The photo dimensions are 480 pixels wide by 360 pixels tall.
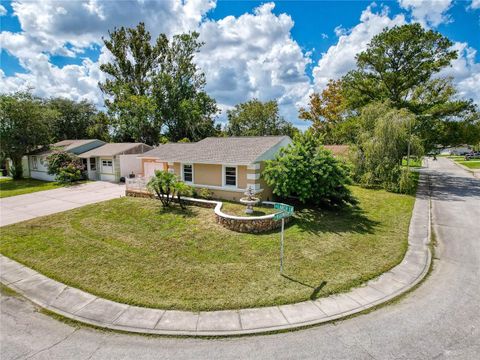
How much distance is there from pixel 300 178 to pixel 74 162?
78.4 feet

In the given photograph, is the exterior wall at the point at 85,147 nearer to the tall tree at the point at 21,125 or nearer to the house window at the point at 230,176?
the tall tree at the point at 21,125

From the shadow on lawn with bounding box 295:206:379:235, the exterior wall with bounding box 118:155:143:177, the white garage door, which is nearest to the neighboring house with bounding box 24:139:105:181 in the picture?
the exterior wall with bounding box 118:155:143:177

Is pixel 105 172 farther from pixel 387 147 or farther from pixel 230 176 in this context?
pixel 387 147

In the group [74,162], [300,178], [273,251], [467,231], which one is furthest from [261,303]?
[74,162]

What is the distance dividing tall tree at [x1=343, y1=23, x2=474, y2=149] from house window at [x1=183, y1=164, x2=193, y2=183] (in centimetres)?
1950

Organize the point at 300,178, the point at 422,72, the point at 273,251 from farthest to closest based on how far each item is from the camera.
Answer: the point at 422,72, the point at 300,178, the point at 273,251

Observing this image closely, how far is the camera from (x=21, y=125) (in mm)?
25875

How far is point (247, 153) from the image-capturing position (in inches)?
589

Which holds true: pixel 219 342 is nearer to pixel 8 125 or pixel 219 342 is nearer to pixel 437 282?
pixel 437 282

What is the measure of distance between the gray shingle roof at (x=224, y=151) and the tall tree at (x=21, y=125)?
16798mm

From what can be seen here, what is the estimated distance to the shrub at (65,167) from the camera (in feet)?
79.7

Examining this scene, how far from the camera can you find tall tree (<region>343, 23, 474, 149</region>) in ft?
75.3

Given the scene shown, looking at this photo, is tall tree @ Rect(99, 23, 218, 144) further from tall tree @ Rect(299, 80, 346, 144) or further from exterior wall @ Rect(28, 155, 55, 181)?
tall tree @ Rect(299, 80, 346, 144)

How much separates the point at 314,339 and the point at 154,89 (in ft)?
114
